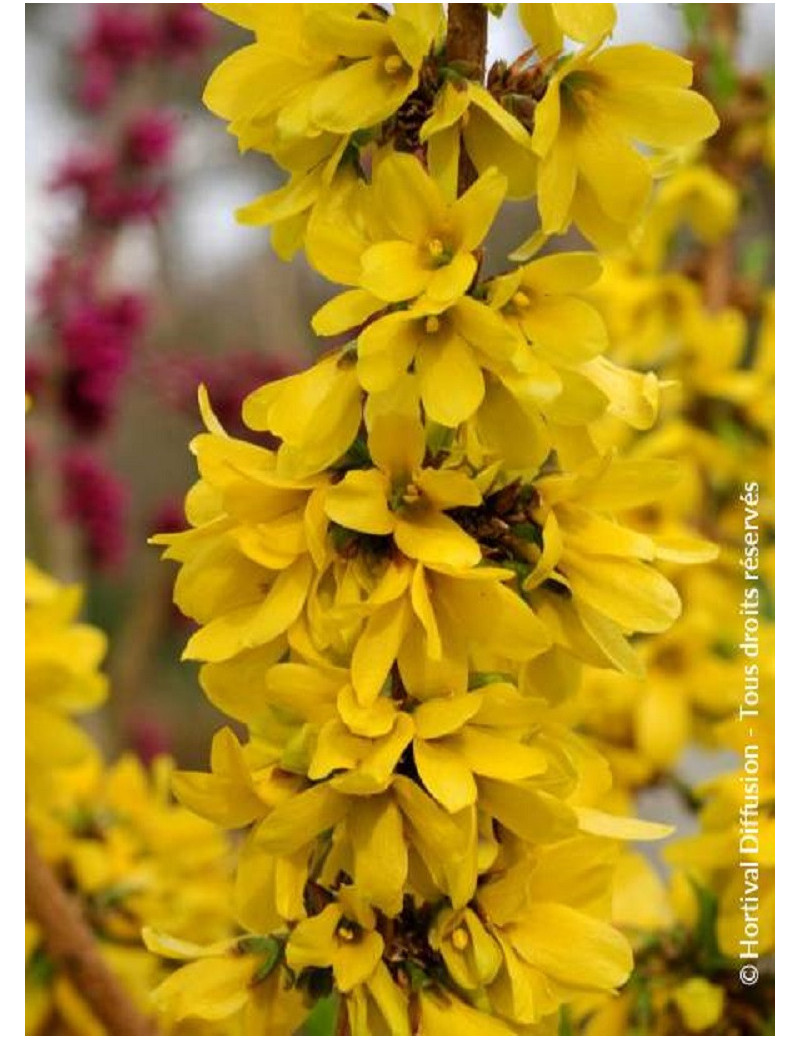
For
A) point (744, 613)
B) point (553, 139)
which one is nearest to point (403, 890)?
point (553, 139)

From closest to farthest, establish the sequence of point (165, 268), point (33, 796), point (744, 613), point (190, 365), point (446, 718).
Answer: point (446, 718) → point (33, 796) → point (744, 613) → point (190, 365) → point (165, 268)

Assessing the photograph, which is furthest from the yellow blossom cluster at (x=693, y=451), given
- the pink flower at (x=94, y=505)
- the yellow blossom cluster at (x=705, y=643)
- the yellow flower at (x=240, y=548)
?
the yellow flower at (x=240, y=548)

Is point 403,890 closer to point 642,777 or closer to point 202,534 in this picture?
point 202,534

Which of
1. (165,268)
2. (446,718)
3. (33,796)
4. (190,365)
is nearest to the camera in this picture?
(446,718)

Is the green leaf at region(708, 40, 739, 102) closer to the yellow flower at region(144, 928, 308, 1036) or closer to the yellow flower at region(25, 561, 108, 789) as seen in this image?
the yellow flower at region(25, 561, 108, 789)

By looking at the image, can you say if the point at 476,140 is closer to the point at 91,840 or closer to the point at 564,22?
the point at 564,22

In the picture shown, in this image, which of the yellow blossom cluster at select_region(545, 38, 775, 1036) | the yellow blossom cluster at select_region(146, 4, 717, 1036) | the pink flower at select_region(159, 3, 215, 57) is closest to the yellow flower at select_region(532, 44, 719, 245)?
the yellow blossom cluster at select_region(146, 4, 717, 1036)

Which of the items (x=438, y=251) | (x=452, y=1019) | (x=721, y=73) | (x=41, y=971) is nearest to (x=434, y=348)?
(x=438, y=251)
